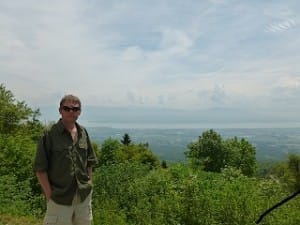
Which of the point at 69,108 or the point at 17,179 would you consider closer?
the point at 69,108

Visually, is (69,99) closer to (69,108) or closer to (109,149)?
(69,108)

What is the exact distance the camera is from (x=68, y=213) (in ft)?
14.2

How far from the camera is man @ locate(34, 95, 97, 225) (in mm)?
4234

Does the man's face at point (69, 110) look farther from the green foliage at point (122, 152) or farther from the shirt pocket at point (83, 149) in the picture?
the green foliage at point (122, 152)

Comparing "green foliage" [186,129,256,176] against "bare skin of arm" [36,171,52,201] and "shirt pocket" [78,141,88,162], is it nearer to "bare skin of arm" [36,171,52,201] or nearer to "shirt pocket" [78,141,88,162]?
"shirt pocket" [78,141,88,162]

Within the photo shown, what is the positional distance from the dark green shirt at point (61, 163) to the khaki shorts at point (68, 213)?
60 millimetres

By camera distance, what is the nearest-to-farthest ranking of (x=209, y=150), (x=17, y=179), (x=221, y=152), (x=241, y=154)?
1. (x=17, y=179)
2. (x=221, y=152)
3. (x=241, y=154)
4. (x=209, y=150)

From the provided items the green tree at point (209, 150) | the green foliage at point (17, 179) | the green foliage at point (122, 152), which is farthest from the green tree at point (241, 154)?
the green foliage at point (17, 179)

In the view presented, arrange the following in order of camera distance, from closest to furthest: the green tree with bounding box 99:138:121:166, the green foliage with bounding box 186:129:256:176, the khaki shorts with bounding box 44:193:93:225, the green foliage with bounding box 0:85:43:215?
the khaki shorts with bounding box 44:193:93:225, the green foliage with bounding box 0:85:43:215, the green tree with bounding box 99:138:121:166, the green foliage with bounding box 186:129:256:176

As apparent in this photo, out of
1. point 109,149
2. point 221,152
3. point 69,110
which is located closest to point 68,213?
point 69,110

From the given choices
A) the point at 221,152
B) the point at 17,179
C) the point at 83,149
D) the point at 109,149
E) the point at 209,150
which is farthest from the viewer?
the point at 209,150

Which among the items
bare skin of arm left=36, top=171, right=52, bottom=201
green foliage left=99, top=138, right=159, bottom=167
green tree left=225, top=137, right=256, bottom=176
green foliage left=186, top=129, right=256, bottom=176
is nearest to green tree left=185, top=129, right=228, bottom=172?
green foliage left=186, top=129, right=256, bottom=176

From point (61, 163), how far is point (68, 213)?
0.49m

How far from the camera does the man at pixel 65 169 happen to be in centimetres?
423
